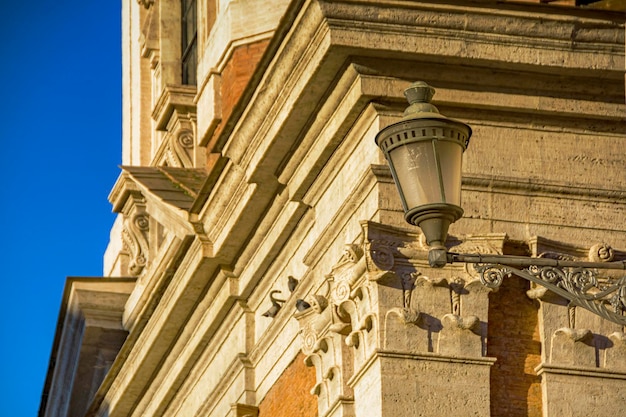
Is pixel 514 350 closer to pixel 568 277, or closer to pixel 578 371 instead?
pixel 578 371

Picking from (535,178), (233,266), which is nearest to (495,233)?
(535,178)

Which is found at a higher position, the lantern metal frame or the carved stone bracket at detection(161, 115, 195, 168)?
the carved stone bracket at detection(161, 115, 195, 168)

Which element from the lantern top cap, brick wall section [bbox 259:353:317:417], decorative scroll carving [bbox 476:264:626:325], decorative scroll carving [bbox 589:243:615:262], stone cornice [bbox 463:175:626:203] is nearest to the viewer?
decorative scroll carving [bbox 476:264:626:325]

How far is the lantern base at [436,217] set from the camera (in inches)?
499

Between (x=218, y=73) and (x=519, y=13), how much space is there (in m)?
5.54

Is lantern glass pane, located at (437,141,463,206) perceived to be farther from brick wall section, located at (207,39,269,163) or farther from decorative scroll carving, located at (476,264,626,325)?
brick wall section, located at (207,39,269,163)

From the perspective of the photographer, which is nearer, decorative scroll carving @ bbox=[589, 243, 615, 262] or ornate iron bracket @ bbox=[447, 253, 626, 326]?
ornate iron bracket @ bbox=[447, 253, 626, 326]

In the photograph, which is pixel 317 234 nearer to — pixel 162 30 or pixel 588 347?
pixel 588 347

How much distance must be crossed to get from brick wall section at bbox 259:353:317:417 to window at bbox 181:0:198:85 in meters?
8.10

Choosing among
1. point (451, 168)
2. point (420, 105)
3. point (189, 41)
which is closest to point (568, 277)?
point (451, 168)

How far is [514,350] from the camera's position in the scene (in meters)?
15.7

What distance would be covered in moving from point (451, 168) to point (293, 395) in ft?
17.7

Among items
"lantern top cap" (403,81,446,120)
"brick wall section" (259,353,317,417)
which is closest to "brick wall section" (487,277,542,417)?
"brick wall section" (259,353,317,417)

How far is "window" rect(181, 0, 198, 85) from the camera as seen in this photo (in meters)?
26.2
